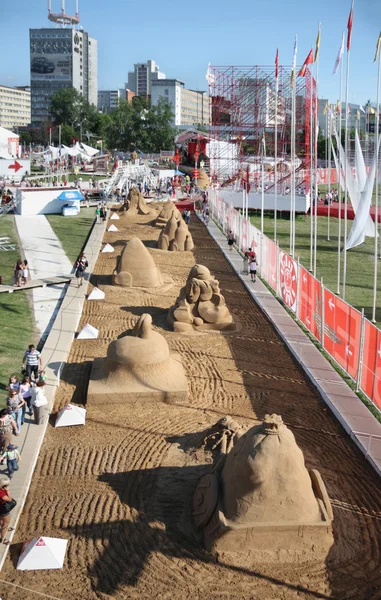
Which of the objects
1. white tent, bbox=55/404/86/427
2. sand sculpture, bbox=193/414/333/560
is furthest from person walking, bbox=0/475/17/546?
white tent, bbox=55/404/86/427

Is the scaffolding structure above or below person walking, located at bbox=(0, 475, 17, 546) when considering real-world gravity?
above

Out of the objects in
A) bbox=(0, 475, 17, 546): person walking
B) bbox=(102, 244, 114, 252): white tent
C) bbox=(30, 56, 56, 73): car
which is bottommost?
bbox=(0, 475, 17, 546): person walking

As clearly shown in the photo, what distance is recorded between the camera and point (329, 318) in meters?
16.6

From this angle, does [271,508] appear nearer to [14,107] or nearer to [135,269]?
[135,269]

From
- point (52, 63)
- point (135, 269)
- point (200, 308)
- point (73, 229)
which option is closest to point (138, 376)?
point (200, 308)

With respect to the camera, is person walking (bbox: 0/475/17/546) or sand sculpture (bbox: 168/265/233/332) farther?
sand sculpture (bbox: 168/265/233/332)

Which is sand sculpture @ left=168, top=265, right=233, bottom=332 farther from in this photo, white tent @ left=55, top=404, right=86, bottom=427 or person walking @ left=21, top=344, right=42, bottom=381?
white tent @ left=55, top=404, right=86, bottom=427

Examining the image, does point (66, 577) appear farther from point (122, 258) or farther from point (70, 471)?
point (122, 258)

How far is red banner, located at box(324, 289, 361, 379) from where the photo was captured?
14501 millimetres

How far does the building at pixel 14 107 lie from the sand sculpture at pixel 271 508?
18346cm

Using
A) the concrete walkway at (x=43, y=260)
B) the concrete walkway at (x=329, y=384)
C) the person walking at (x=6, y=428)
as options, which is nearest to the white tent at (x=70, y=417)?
the person walking at (x=6, y=428)

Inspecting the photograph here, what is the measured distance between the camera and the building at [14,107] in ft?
602

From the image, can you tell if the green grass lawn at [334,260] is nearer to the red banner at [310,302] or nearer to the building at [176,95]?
the red banner at [310,302]

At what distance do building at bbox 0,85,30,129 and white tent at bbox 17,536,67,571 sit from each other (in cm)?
18319
